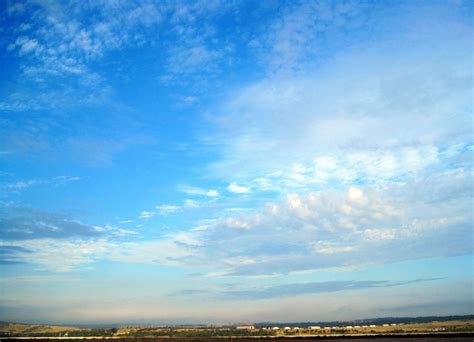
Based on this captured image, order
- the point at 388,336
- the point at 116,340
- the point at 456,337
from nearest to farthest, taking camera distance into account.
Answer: the point at 456,337 < the point at 388,336 < the point at 116,340

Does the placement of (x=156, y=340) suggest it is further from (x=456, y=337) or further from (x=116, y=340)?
(x=456, y=337)

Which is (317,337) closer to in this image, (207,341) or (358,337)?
(358,337)

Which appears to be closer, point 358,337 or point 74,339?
point 358,337

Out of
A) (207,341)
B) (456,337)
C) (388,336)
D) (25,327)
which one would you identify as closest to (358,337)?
(388,336)

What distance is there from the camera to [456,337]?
2281 centimetres

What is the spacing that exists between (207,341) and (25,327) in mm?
184077

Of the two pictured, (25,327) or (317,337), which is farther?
(25,327)

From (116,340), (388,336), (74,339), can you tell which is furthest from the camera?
(74,339)

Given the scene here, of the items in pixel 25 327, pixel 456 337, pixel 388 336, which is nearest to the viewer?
pixel 456 337

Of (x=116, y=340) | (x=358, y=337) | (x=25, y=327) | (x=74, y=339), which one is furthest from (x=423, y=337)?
(x=25, y=327)

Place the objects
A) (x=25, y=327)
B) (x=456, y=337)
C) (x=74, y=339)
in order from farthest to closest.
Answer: (x=25, y=327), (x=74, y=339), (x=456, y=337)

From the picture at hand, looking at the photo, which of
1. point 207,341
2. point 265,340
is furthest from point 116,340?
point 265,340

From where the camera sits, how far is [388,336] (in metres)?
24.8

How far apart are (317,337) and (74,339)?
1906cm
